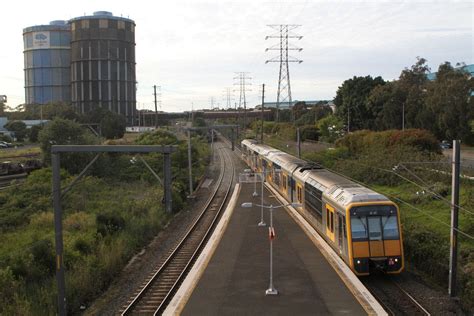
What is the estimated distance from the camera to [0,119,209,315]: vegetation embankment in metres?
18.5

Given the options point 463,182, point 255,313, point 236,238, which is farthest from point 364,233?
point 463,182

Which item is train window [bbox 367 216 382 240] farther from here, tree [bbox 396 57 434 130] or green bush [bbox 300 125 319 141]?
green bush [bbox 300 125 319 141]

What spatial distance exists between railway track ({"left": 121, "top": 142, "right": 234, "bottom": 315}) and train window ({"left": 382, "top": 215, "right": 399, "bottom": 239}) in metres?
7.66

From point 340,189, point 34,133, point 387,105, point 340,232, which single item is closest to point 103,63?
point 34,133

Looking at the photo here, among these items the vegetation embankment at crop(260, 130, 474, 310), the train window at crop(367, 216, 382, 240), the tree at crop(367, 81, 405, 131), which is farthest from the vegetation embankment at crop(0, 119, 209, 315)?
the tree at crop(367, 81, 405, 131)

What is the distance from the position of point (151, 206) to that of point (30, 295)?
16.6 m

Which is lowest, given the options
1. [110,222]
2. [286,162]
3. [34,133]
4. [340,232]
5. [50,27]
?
[110,222]

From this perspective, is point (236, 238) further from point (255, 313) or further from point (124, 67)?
point (124, 67)

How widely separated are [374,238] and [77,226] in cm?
1790

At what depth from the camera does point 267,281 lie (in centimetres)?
1769

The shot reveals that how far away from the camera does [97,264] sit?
2097cm

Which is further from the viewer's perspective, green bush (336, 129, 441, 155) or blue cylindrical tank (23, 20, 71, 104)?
blue cylindrical tank (23, 20, 71, 104)

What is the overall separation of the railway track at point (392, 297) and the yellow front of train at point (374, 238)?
1.81 ft

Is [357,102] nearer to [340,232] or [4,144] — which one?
[4,144]
